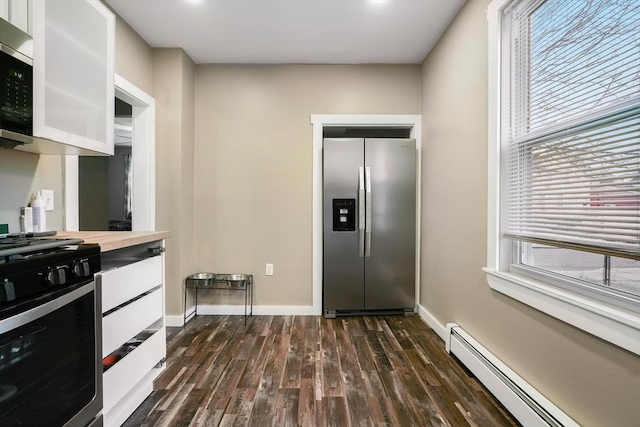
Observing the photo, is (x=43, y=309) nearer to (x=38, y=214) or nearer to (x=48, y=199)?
(x=38, y=214)

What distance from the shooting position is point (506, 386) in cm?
169

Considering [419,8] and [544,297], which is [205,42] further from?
[544,297]

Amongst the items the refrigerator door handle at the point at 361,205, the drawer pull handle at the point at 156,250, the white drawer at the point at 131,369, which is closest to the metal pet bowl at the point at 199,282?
the white drawer at the point at 131,369

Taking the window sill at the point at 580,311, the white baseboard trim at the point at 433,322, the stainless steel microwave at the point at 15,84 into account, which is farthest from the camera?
the white baseboard trim at the point at 433,322

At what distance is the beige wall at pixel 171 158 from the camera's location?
298cm

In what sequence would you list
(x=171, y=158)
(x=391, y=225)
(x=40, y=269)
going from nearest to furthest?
(x=40, y=269) → (x=171, y=158) → (x=391, y=225)

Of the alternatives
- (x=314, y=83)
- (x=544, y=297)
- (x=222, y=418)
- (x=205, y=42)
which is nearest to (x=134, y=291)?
(x=222, y=418)

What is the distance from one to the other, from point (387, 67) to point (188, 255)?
9.50 ft

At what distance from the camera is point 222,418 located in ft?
5.45

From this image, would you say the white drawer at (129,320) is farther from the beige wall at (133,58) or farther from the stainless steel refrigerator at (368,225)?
the beige wall at (133,58)

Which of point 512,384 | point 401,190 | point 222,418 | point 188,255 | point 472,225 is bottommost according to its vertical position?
point 222,418

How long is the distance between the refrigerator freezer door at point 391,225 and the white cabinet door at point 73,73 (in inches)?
87.6

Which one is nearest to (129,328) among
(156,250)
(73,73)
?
(156,250)

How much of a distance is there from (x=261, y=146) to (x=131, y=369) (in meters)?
2.33
